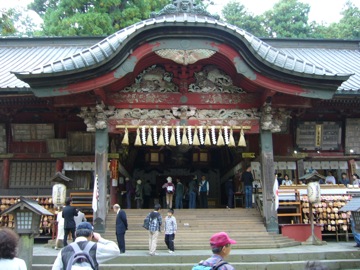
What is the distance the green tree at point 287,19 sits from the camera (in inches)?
1539

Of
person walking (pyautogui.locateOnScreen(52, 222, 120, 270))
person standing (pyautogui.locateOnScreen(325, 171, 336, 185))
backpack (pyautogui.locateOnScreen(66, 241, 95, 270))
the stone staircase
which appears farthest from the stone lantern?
person standing (pyautogui.locateOnScreen(325, 171, 336, 185))

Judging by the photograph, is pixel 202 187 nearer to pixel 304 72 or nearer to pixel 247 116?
pixel 247 116

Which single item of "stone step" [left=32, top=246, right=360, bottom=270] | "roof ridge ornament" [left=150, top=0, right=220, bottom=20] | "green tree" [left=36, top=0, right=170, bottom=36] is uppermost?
"green tree" [left=36, top=0, right=170, bottom=36]

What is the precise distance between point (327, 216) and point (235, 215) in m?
3.07

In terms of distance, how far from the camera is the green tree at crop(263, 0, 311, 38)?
3909 centimetres

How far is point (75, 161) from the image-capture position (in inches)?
608

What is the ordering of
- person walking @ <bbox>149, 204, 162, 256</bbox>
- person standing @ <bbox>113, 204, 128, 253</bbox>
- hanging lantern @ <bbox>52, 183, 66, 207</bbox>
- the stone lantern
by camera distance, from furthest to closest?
hanging lantern @ <bbox>52, 183, 66, 207</bbox>
person standing @ <bbox>113, 204, 128, 253</bbox>
person walking @ <bbox>149, 204, 162, 256</bbox>
the stone lantern

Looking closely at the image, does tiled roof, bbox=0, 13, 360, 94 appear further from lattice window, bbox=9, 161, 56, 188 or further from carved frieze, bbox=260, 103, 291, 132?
lattice window, bbox=9, 161, 56, 188

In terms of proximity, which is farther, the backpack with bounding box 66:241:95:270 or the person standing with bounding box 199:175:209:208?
the person standing with bounding box 199:175:209:208

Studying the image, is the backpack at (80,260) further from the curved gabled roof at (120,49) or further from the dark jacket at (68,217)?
the curved gabled roof at (120,49)

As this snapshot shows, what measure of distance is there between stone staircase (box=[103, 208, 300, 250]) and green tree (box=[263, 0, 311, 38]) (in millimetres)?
29305

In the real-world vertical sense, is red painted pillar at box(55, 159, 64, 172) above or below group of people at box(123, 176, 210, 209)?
above

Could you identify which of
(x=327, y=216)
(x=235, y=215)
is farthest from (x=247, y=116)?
(x=327, y=216)

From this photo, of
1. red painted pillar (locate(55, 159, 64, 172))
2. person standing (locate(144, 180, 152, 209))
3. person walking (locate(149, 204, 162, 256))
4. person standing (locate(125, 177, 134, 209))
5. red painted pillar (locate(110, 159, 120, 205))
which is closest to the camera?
person walking (locate(149, 204, 162, 256))
